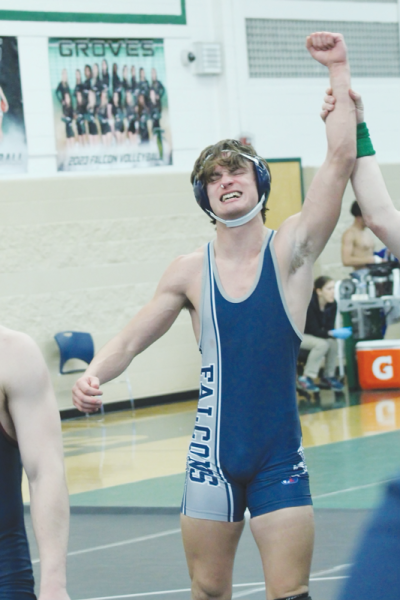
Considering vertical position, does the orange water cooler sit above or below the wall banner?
below

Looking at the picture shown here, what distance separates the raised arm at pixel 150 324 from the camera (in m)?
3.56

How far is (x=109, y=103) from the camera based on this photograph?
40.8ft

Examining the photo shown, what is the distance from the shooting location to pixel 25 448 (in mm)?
2439

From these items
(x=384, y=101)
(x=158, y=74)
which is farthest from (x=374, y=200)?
(x=384, y=101)

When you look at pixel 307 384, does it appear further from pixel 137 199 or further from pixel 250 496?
pixel 250 496

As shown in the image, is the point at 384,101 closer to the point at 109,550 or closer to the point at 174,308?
the point at 109,550

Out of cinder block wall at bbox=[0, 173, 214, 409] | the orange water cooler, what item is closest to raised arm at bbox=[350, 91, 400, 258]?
cinder block wall at bbox=[0, 173, 214, 409]

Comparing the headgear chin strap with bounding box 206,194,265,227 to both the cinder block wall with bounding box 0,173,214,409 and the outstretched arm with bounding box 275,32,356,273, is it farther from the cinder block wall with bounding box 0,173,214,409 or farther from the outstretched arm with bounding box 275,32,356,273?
the cinder block wall with bounding box 0,173,214,409

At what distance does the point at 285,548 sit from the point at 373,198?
1.08m

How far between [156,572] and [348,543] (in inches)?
42.9

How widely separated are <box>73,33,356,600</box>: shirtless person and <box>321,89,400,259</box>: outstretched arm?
49 mm

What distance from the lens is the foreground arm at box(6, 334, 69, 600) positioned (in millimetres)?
2420

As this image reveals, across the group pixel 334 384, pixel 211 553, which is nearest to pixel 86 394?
pixel 211 553

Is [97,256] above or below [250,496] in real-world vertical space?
above
